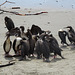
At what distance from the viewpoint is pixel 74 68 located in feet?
19.1

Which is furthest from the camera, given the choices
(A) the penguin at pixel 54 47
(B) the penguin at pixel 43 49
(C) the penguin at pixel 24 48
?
(A) the penguin at pixel 54 47

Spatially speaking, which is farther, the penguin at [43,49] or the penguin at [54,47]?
the penguin at [54,47]

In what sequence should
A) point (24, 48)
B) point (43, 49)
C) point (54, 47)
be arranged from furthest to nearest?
point (54, 47), point (24, 48), point (43, 49)

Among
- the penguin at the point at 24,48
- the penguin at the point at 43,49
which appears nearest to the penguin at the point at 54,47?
the penguin at the point at 43,49

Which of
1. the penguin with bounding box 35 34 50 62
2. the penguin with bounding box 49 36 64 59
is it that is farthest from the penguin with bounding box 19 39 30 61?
the penguin with bounding box 49 36 64 59

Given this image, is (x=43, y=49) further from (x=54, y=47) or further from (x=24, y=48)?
(x=24, y=48)

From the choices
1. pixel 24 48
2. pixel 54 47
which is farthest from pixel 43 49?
pixel 24 48

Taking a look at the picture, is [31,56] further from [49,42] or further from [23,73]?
[23,73]

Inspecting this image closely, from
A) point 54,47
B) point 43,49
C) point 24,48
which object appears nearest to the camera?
point 43,49

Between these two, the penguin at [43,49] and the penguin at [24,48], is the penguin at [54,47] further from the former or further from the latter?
the penguin at [24,48]

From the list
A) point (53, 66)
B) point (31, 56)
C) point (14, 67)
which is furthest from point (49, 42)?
point (14, 67)

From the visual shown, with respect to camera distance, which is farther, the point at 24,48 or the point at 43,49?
the point at 24,48

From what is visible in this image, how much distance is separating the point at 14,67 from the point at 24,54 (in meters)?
1.12

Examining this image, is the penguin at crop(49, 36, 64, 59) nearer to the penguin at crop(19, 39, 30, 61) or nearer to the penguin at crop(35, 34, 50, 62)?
the penguin at crop(35, 34, 50, 62)
